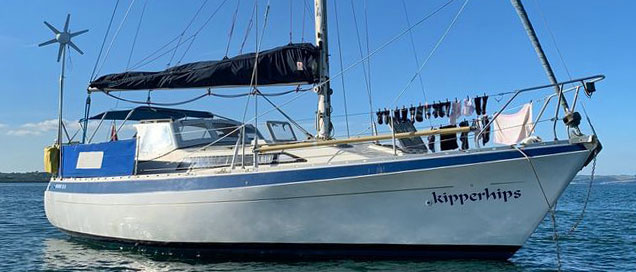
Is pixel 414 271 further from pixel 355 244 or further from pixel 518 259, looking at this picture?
pixel 518 259

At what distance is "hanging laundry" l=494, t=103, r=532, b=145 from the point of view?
29.3 feet

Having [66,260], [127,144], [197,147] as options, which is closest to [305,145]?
[197,147]

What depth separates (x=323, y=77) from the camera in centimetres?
1181

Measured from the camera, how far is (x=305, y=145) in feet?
32.9

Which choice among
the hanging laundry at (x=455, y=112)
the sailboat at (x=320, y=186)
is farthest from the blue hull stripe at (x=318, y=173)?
the hanging laundry at (x=455, y=112)

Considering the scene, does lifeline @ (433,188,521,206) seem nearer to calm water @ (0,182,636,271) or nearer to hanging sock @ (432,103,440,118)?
calm water @ (0,182,636,271)

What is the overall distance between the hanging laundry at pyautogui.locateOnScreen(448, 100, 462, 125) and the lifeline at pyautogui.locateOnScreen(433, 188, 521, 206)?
1.41 metres

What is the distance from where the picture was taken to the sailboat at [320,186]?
889 cm

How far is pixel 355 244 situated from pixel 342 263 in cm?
43

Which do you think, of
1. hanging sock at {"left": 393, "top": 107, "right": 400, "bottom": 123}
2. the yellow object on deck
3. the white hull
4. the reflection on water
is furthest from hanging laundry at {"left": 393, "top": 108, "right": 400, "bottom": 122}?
the yellow object on deck

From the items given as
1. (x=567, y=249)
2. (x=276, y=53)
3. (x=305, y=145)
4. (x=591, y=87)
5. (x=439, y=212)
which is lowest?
(x=567, y=249)

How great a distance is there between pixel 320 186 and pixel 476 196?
2.63 meters

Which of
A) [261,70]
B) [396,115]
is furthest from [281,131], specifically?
[396,115]

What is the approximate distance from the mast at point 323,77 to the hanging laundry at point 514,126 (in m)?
3.83
